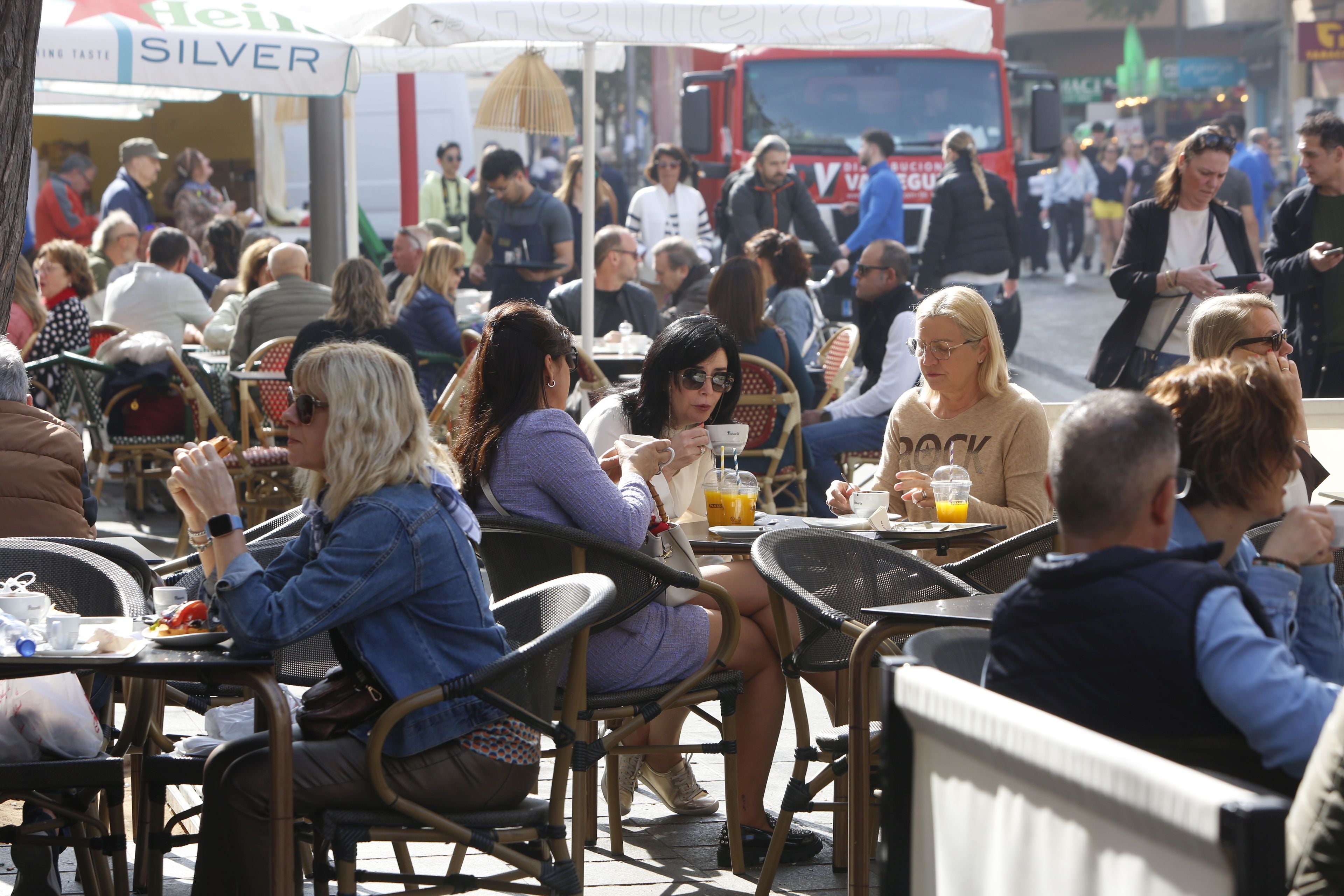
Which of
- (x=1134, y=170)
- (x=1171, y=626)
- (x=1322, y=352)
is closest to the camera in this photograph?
(x=1171, y=626)

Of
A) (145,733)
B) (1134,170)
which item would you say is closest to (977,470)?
(145,733)

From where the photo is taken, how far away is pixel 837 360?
830cm

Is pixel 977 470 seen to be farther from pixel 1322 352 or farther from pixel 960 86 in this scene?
pixel 960 86

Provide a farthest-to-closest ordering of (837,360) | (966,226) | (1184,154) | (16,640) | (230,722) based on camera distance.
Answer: (966,226)
(837,360)
(1184,154)
(230,722)
(16,640)

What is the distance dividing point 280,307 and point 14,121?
14.3 ft

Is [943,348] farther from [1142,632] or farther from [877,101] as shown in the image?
[877,101]

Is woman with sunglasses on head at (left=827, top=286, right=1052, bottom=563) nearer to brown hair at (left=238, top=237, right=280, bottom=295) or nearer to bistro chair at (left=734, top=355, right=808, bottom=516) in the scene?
bistro chair at (left=734, top=355, right=808, bottom=516)

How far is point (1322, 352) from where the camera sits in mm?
6738

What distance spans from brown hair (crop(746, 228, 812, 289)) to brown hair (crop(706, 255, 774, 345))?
94 cm

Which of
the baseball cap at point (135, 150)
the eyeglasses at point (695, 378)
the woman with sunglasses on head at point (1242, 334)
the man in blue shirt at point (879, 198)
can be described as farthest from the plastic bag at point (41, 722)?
the baseball cap at point (135, 150)

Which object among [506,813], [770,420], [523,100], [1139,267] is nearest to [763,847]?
[506,813]

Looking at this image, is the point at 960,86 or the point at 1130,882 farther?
the point at 960,86

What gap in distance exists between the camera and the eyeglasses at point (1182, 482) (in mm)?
2082

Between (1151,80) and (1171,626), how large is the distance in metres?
40.2
